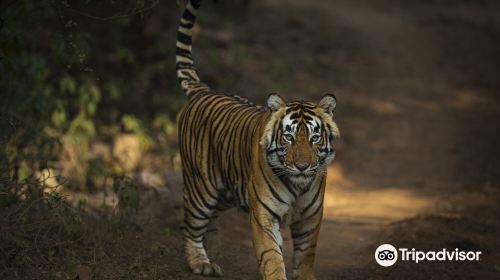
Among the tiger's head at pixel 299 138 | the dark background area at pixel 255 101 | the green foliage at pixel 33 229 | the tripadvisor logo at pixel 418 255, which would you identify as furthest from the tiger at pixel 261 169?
the tripadvisor logo at pixel 418 255

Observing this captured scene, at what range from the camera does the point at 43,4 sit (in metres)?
6.66

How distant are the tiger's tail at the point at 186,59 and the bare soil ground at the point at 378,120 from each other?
1238mm

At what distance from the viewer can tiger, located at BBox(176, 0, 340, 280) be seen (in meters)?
4.82

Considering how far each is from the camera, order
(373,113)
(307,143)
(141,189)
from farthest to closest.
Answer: (373,113) → (141,189) → (307,143)

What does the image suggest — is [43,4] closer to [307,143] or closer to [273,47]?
[307,143]

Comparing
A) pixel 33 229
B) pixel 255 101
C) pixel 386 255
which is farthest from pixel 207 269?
pixel 255 101

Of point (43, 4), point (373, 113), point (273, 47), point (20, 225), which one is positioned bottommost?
point (20, 225)

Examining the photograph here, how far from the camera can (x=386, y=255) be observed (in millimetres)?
6105

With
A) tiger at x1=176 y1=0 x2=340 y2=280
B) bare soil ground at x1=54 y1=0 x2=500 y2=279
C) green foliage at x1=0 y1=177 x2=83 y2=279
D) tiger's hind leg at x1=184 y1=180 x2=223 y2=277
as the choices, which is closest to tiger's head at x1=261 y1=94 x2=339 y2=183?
tiger at x1=176 y1=0 x2=340 y2=280

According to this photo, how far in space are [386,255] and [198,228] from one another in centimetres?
149

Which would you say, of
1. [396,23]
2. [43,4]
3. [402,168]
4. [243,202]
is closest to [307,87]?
[402,168]

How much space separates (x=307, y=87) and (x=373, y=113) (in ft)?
4.00

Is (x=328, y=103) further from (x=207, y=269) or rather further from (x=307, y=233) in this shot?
(x=207, y=269)

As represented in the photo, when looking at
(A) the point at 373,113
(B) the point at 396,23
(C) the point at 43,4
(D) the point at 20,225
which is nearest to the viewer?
(D) the point at 20,225
